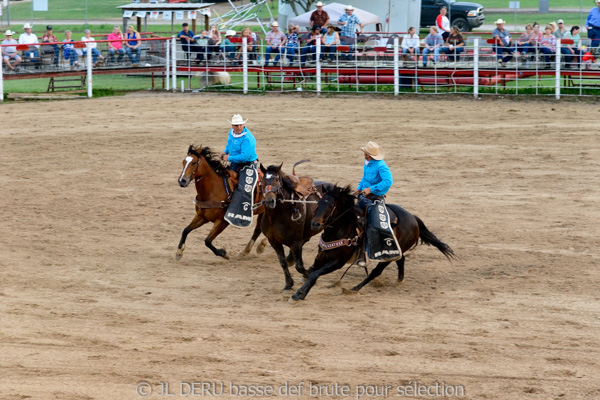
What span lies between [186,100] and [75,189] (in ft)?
29.3

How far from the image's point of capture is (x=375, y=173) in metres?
8.95

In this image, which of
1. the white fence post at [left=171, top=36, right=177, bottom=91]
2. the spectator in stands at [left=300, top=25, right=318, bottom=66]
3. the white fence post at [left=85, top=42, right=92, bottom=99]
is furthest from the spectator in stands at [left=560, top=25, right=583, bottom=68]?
the white fence post at [left=85, top=42, right=92, bottom=99]

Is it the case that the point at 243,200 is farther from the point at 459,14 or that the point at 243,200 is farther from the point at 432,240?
the point at 459,14

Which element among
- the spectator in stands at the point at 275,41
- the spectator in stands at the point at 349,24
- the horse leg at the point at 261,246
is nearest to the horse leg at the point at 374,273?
the horse leg at the point at 261,246

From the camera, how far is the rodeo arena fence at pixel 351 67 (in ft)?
72.0

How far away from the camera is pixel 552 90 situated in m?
22.0

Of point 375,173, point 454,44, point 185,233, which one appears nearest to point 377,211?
point 375,173

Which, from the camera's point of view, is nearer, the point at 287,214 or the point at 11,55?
the point at 287,214

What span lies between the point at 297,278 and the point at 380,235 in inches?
57.5

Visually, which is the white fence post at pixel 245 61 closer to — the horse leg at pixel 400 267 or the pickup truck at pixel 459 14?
the pickup truck at pixel 459 14

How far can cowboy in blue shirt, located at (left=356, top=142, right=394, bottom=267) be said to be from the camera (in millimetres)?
8805

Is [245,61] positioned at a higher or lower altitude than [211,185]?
higher

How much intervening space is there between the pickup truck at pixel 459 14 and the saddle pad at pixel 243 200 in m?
25.9

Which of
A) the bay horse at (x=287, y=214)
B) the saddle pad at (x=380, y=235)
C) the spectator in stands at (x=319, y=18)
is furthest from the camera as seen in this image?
the spectator in stands at (x=319, y=18)
